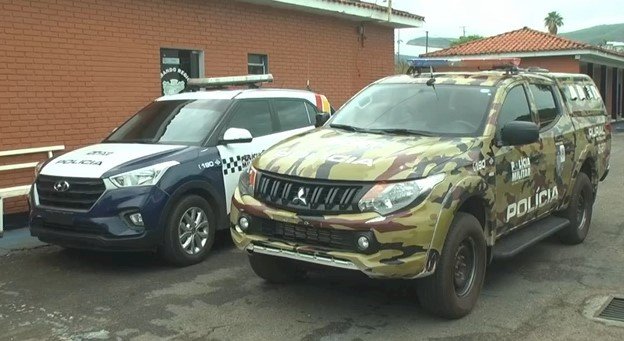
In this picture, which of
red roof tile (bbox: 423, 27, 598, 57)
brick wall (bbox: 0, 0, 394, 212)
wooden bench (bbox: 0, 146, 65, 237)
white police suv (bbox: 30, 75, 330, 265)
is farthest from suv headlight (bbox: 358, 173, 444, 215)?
red roof tile (bbox: 423, 27, 598, 57)

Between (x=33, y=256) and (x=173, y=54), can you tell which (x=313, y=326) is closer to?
(x=33, y=256)

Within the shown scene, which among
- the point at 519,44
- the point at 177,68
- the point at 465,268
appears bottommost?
the point at 465,268

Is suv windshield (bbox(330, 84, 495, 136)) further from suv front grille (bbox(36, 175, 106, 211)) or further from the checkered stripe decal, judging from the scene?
suv front grille (bbox(36, 175, 106, 211))

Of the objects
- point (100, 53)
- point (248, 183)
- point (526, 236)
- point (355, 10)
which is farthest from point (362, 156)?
point (355, 10)

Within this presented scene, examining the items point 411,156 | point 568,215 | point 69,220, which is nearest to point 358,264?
point 411,156

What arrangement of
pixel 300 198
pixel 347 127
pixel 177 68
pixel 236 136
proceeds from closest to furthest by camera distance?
pixel 300 198
pixel 347 127
pixel 236 136
pixel 177 68

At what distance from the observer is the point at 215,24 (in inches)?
449

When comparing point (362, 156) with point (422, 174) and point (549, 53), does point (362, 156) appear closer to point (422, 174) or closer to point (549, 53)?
point (422, 174)

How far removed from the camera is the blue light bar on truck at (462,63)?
21.2 ft

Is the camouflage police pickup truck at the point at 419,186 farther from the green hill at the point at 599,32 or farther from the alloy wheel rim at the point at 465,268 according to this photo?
the green hill at the point at 599,32

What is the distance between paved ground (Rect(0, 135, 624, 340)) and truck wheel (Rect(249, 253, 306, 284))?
100 mm

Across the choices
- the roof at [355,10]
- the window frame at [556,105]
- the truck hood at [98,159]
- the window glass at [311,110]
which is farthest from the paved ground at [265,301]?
the roof at [355,10]

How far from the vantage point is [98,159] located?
6113 mm

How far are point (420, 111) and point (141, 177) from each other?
261cm
